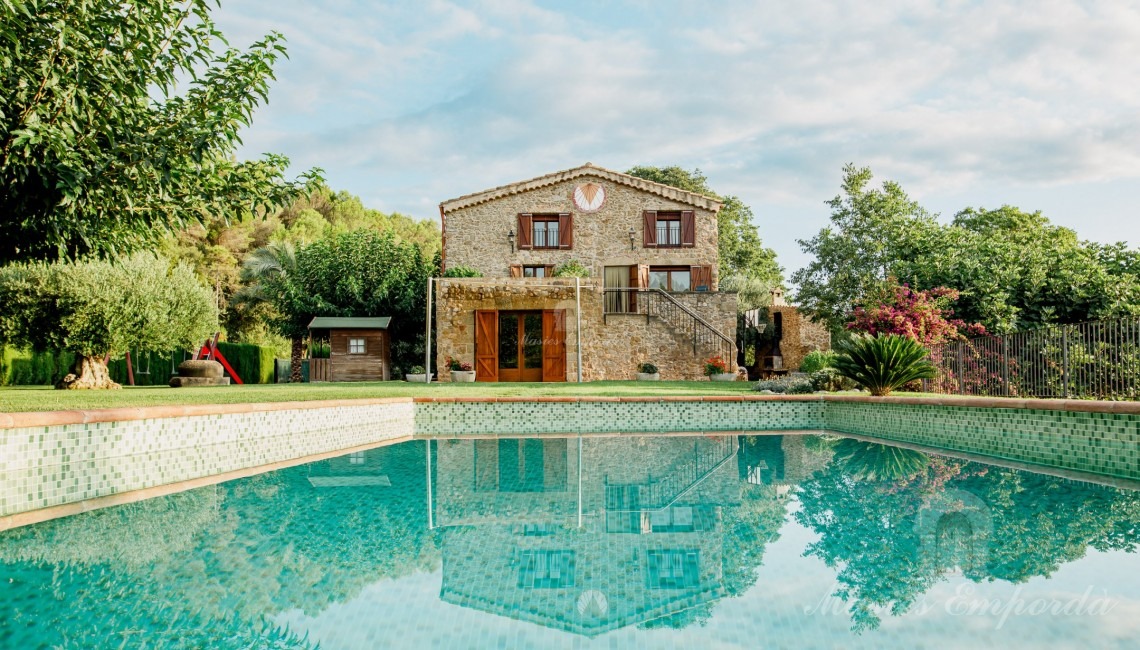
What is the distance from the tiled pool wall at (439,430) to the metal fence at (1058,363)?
86.0 inches

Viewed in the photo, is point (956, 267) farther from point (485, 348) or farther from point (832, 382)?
point (485, 348)

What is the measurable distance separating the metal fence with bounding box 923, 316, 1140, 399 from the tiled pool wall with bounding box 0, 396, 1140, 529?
2185 millimetres

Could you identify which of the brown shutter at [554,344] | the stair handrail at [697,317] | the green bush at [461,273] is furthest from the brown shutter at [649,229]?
the green bush at [461,273]

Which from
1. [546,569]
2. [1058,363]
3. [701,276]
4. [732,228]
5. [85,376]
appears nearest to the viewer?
[546,569]

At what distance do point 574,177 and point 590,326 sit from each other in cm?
628

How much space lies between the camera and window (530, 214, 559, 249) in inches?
947

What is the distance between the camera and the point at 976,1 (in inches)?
505

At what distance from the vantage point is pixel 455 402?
12727 mm

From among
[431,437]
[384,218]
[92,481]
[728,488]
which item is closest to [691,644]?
[728,488]

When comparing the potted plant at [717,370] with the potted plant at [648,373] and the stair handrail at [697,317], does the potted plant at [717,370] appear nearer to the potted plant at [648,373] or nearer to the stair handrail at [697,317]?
the stair handrail at [697,317]

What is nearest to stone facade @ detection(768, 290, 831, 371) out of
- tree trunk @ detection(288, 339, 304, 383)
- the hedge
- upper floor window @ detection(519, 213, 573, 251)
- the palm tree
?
upper floor window @ detection(519, 213, 573, 251)

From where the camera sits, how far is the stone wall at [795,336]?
995 inches

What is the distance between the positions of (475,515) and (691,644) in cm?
289

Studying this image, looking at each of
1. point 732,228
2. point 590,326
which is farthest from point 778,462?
point 732,228
